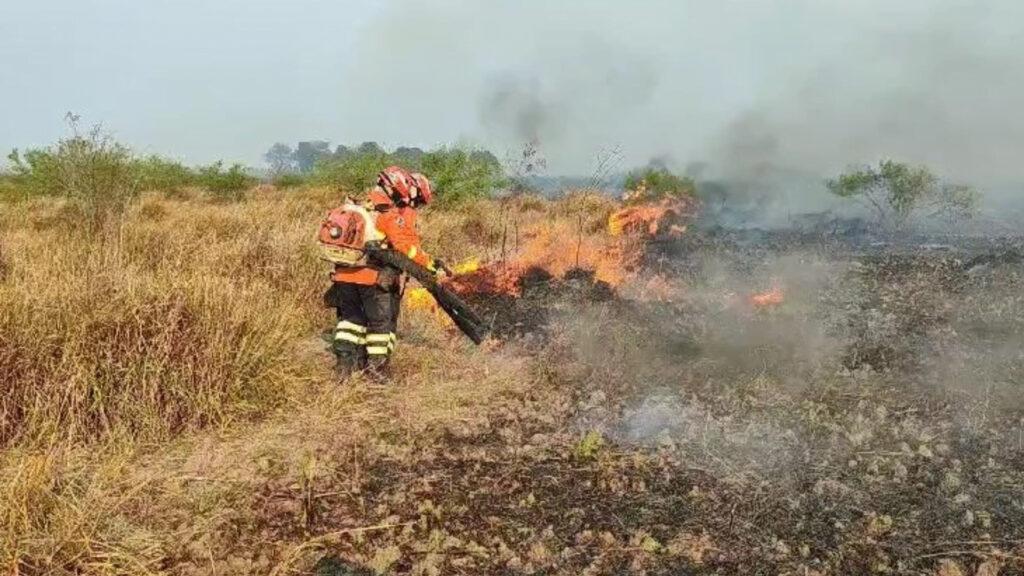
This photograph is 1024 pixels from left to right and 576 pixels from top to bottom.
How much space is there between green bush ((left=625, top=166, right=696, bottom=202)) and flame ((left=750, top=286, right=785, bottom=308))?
8606 millimetres

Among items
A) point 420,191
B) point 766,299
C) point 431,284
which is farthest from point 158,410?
point 766,299

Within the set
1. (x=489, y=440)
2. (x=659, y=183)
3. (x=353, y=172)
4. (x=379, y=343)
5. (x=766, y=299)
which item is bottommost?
(x=489, y=440)

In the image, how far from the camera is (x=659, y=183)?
21.6 m

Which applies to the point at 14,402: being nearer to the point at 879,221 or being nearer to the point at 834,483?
the point at 834,483

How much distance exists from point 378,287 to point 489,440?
5.71 feet

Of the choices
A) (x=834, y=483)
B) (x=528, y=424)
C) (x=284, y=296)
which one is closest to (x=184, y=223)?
(x=284, y=296)

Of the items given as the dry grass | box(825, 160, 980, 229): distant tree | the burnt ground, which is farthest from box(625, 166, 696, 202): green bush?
the dry grass

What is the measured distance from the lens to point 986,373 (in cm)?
578

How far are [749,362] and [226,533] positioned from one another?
4.59 meters

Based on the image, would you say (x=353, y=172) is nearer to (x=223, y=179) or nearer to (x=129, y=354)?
(x=223, y=179)

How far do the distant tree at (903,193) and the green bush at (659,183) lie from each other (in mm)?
5648

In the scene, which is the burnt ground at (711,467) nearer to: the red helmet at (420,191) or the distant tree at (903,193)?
the red helmet at (420,191)

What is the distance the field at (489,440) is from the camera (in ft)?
10.8

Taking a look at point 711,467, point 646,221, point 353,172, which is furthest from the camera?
point 353,172
